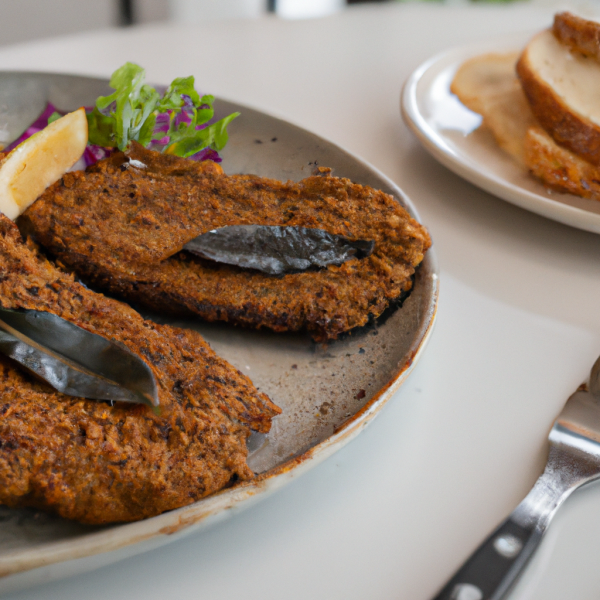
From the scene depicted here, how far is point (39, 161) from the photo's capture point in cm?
174

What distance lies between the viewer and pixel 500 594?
3.26 feet

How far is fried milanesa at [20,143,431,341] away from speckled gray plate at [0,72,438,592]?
68 millimetres

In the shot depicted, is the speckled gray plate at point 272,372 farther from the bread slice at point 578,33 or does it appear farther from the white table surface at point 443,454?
the bread slice at point 578,33

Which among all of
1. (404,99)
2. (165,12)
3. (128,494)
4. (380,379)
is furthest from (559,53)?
(165,12)

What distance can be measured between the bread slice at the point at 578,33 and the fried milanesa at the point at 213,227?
1.51 m

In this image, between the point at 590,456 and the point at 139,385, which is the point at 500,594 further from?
the point at 139,385

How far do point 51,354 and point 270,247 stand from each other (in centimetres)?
66

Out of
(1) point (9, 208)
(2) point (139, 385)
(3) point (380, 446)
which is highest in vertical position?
(1) point (9, 208)

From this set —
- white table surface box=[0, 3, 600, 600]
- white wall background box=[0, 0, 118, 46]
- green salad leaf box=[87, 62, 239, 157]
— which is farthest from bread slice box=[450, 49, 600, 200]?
white wall background box=[0, 0, 118, 46]

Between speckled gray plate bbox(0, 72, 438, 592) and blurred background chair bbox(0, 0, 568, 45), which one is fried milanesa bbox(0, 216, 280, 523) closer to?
speckled gray plate bbox(0, 72, 438, 592)

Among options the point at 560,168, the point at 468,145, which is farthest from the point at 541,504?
the point at 468,145

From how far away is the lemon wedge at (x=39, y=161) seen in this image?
1.66 metres

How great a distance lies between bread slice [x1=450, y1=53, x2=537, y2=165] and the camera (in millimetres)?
2418

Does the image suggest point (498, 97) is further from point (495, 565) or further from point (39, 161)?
point (495, 565)
